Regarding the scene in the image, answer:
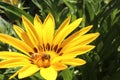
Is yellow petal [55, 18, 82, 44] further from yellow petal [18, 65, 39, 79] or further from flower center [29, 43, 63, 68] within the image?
yellow petal [18, 65, 39, 79]

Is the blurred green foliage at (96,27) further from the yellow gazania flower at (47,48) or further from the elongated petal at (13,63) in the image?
the elongated petal at (13,63)

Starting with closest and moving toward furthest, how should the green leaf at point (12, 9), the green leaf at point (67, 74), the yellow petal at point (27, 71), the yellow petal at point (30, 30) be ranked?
1. the yellow petal at point (27, 71)
2. the yellow petal at point (30, 30)
3. the green leaf at point (67, 74)
4. the green leaf at point (12, 9)

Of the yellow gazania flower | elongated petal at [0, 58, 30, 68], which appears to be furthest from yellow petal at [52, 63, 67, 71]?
elongated petal at [0, 58, 30, 68]

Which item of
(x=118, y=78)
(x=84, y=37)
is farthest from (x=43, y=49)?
(x=118, y=78)

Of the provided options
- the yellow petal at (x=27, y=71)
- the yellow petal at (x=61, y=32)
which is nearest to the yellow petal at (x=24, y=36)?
the yellow petal at (x=61, y=32)

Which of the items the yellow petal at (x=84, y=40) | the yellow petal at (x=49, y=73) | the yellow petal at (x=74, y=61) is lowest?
the yellow petal at (x=49, y=73)

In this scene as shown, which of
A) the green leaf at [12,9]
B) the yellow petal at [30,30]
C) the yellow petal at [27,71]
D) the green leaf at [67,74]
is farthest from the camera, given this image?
the green leaf at [12,9]

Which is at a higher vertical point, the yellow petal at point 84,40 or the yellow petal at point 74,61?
the yellow petal at point 84,40

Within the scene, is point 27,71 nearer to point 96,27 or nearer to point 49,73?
point 49,73

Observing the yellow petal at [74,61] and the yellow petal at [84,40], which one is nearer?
the yellow petal at [74,61]
